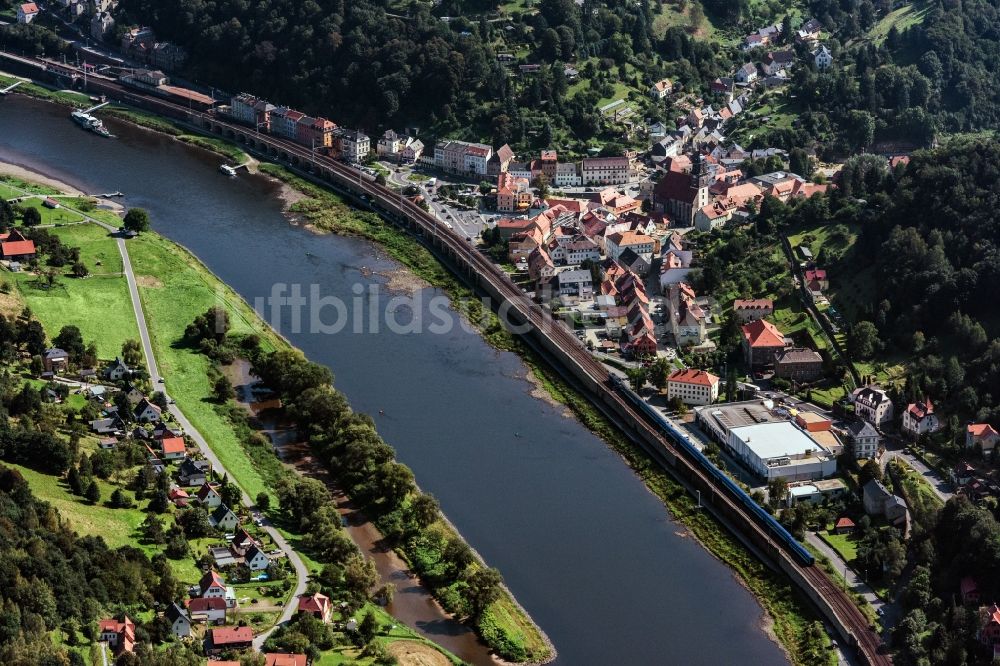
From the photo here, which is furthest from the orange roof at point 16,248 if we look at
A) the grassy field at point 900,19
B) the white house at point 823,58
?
the grassy field at point 900,19

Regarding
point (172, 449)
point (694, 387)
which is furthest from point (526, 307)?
point (172, 449)

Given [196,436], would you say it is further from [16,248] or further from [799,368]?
[799,368]

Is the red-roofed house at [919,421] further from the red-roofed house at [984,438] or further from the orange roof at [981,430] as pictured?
the red-roofed house at [984,438]

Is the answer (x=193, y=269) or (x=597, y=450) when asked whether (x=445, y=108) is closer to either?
(x=193, y=269)

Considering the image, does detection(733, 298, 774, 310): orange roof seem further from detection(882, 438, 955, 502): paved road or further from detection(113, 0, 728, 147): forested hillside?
detection(113, 0, 728, 147): forested hillside

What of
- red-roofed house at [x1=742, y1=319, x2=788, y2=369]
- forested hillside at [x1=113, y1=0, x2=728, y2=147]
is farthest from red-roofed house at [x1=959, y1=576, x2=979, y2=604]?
forested hillside at [x1=113, y1=0, x2=728, y2=147]

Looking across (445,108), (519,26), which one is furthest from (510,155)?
(519,26)
